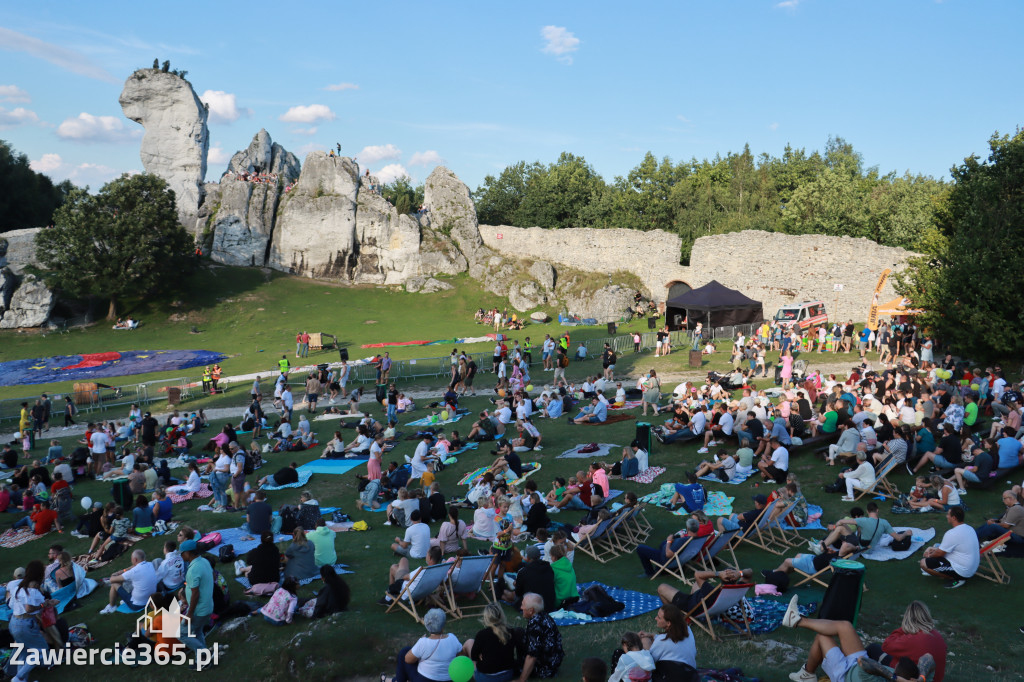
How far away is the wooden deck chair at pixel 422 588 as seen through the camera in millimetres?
7602

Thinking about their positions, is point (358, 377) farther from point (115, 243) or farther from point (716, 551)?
point (115, 243)

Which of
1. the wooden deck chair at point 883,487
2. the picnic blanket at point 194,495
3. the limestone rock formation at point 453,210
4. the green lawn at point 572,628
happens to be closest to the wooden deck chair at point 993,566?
the green lawn at point 572,628

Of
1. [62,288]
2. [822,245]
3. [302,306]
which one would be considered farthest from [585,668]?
[62,288]

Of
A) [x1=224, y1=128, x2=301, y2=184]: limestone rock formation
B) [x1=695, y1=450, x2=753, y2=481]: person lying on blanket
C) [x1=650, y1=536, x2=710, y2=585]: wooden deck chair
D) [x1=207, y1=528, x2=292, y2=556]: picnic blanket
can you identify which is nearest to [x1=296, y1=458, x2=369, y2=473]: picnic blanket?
[x1=207, y1=528, x2=292, y2=556]: picnic blanket

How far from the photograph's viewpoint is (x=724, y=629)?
6.80m

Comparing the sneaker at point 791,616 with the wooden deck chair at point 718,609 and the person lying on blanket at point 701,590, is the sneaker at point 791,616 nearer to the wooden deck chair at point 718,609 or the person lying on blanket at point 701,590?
the wooden deck chair at point 718,609

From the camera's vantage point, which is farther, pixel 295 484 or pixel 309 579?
pixel 295 484

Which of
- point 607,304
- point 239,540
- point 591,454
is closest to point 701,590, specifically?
point 239,540

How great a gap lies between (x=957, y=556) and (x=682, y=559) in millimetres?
2946

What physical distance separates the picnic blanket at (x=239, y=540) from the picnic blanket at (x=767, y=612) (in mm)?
7146

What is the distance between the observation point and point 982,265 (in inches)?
758

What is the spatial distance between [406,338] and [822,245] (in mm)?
21468

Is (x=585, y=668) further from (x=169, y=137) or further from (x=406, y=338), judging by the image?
(x=169, y=137)

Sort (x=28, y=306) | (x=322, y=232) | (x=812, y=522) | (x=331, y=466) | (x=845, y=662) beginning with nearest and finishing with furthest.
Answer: (x=845, y=662) → (x=812, y=522) → (x=331, y=466) → (x=28, y=306) → (x=322, y=232)
